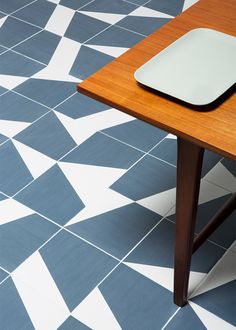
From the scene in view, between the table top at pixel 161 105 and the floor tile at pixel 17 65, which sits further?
the floor tile at pixel 17 65

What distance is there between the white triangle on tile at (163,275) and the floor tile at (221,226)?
193mm

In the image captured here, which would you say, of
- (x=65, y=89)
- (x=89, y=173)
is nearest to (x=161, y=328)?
(x=89, y=173)

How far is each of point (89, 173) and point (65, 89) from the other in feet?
2.36

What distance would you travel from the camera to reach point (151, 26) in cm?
399

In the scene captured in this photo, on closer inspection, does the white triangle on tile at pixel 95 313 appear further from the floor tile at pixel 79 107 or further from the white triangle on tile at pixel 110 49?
the white triangle on tile at pixel 110 49

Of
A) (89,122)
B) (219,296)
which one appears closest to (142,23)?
(89,122)

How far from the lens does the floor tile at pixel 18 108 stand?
321cm

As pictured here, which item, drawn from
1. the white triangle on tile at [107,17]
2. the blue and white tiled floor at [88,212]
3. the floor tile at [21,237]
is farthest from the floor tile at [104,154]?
the white triangle on tile at [107,17]

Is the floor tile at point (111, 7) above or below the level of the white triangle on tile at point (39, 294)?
above

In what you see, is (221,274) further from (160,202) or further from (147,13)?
(147,13)

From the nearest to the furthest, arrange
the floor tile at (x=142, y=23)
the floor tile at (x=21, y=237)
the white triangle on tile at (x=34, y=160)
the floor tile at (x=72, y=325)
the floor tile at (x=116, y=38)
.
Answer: the floor tile at (x=72, y=325) < the floor tile at (x=21, y=237) < the white triangle on tile at (x=34, y=160) < the floor tile at (x=116, y=38) < the floor tile at (x=142, y=23)

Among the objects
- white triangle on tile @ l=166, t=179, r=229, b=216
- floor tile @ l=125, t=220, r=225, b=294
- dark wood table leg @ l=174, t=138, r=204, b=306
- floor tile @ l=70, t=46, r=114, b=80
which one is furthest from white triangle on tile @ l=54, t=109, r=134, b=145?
dark wood table leg @ l=174, t=138, r=204, b=306

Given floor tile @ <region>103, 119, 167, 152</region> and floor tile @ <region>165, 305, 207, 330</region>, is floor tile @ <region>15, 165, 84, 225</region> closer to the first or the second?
floor tile @ <region>103, 119, 167, 152</region>

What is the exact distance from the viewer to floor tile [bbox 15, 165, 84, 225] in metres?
2.68
